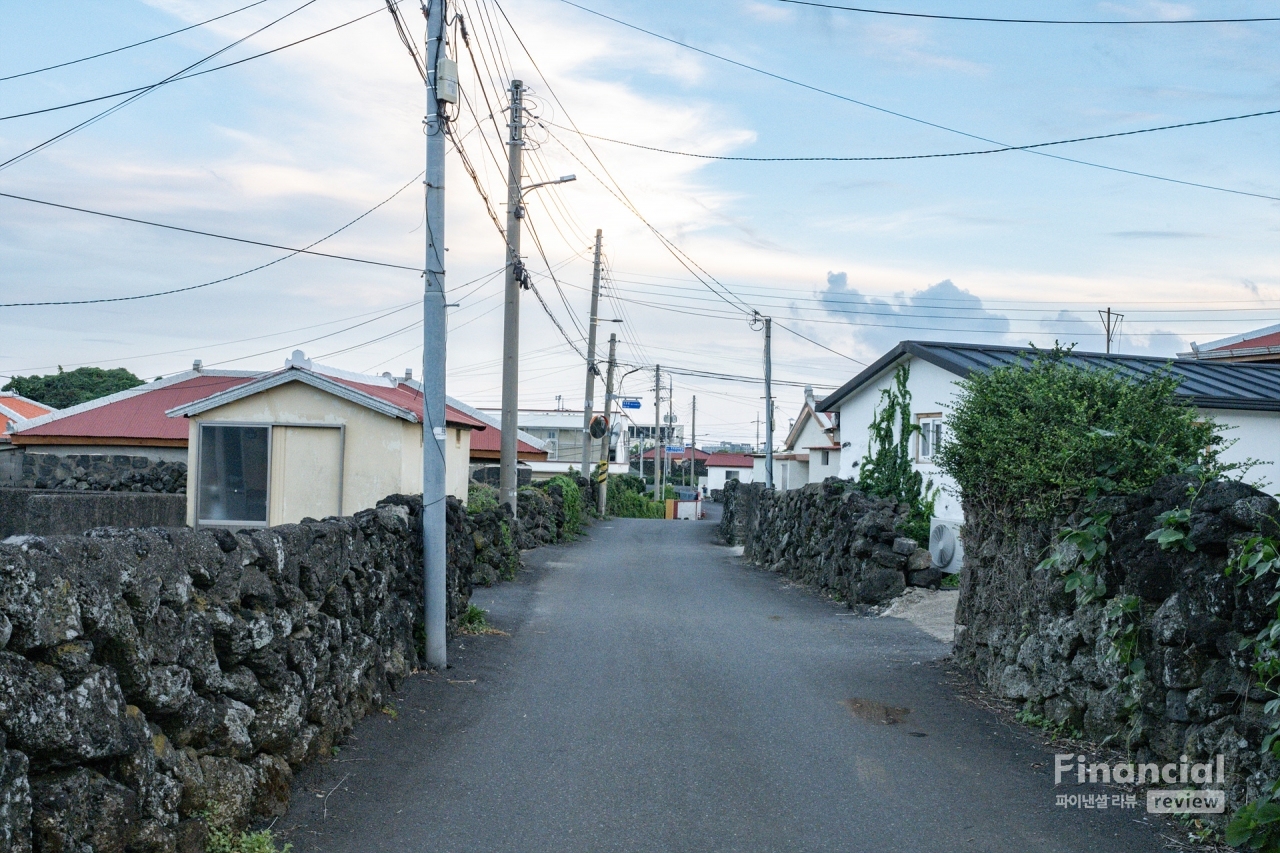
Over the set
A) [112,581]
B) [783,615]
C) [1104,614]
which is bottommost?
[783,615]

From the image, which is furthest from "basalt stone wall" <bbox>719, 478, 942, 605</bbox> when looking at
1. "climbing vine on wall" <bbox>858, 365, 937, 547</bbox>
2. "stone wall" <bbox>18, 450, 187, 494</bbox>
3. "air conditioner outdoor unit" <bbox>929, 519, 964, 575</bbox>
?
"stone wall" <bbox>18, 450, 187, 494</bbox>

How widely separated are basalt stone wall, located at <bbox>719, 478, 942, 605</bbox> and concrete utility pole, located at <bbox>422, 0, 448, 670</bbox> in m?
9.00

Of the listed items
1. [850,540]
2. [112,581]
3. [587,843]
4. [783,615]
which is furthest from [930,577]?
[112,581]

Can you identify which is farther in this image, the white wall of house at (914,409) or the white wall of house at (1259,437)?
the white wall of house at (914,409)

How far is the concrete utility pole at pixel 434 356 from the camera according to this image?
10.0m

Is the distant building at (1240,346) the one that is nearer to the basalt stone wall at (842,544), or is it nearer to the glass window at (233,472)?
the basalt stone wall at (842,544)

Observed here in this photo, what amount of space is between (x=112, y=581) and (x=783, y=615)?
12.2m

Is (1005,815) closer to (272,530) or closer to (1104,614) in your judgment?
(1104,614)

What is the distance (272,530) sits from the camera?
6574mm

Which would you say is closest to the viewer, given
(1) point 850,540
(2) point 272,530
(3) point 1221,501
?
(3) point 1221,501

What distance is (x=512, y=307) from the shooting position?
22266 mm

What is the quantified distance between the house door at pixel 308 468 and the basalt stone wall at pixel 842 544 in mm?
8654

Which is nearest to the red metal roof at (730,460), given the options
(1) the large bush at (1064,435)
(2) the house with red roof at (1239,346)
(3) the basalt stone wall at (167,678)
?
(2) the house with red roof at (1239,346)

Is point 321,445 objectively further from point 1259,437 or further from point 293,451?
point 1259,437
